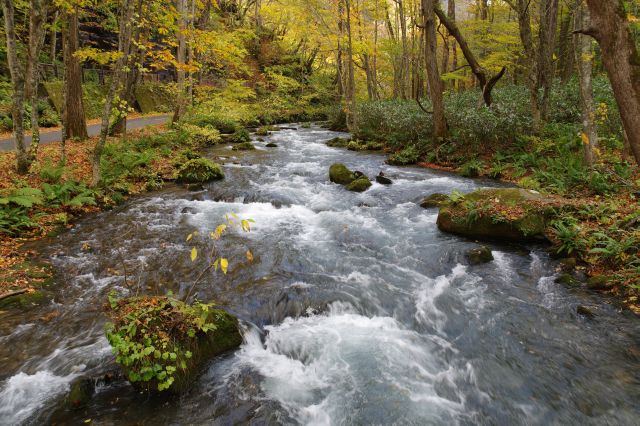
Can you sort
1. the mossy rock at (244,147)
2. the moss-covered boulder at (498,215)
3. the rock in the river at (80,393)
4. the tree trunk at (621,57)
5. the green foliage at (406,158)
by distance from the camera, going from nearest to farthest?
the rock in the river at (80,393)
the tree trunk at (621,57)
the moss-covered boulder at (498,215)
the green foliage at (406,158)
the mossy rock at (244,147)

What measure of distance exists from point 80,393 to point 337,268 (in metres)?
4.61

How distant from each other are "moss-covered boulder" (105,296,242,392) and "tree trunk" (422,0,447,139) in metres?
13.6

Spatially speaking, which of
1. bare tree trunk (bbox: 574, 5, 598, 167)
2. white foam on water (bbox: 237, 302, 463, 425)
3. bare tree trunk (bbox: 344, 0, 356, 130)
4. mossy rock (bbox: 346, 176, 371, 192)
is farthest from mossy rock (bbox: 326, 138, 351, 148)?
white foam on water (bbox: 237, 302, 463, 425)

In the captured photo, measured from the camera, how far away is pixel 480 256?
7.46 metres

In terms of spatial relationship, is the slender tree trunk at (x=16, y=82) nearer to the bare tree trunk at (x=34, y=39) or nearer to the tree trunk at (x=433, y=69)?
the bare tree trunk at (x=34, y=39)

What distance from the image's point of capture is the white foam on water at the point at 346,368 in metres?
4.28

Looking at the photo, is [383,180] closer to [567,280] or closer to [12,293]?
[567,280]

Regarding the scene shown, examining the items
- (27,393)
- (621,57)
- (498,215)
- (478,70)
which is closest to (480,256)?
(498,215)

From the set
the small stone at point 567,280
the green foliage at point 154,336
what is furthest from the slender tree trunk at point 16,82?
the small stone at point 567,280

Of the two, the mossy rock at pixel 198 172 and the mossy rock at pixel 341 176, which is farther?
the mossy rock at pixel 341 176

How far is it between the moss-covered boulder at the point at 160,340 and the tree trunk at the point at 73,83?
10.8 meters

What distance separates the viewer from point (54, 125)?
Answer: 18.5 metres

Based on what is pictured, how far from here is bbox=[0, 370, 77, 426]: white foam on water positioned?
12.7ft

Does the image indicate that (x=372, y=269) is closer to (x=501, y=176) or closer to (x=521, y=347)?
(x=521, y=347)
